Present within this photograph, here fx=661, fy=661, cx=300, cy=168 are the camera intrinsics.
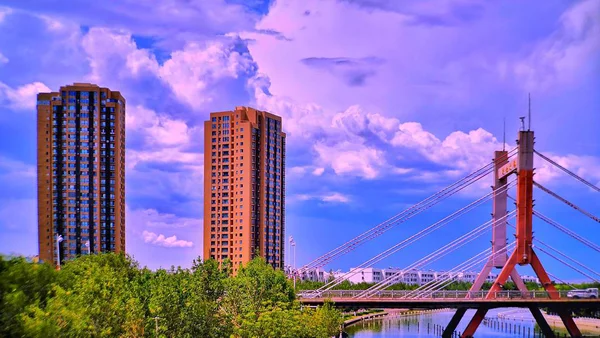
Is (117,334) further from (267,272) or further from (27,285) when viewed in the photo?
(267,272)

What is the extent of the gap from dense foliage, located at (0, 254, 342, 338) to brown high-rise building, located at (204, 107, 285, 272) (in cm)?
2546

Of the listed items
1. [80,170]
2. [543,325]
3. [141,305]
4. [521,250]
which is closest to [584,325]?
[543,325]

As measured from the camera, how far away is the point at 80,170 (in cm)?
4925

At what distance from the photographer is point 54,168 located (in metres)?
49.3

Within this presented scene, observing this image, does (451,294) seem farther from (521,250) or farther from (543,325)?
(543,325)

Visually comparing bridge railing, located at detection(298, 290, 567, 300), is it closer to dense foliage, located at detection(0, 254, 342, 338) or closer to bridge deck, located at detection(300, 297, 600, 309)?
bridge deck, located at detection(300, 297, 600, 309)

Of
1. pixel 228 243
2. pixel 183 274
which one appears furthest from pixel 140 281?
pixel 228 243

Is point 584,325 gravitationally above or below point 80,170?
below

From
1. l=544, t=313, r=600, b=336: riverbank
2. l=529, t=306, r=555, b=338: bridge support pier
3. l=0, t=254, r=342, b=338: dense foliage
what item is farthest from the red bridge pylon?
l=544, t=313, r=600, b=336: riverbank

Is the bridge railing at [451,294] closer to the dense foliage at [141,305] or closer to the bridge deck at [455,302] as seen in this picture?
the bridge deck at [455,302]

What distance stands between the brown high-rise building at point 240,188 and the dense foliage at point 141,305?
25465 mm

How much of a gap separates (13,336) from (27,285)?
13.1 ft

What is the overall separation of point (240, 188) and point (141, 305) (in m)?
36.2

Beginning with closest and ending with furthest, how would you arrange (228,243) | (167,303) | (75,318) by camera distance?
(75,318)
(167,303)
(228,243)
